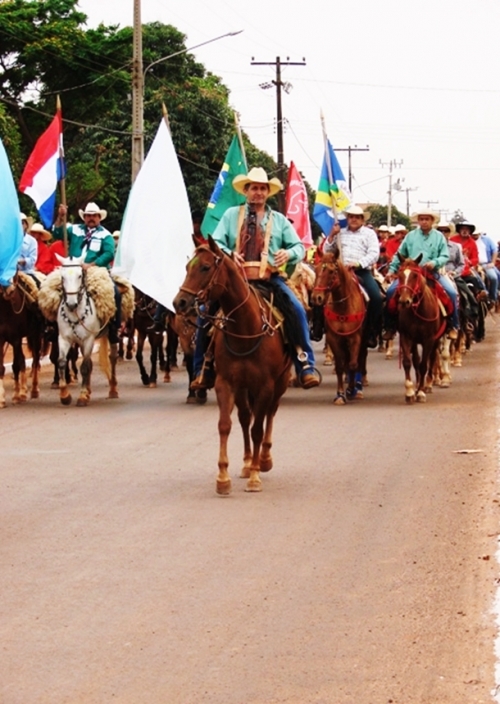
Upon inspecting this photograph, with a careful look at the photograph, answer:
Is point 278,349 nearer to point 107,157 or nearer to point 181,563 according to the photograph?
point 181,563

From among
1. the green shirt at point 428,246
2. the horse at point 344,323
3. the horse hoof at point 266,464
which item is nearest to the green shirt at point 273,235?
the horse hoof at point 266,464

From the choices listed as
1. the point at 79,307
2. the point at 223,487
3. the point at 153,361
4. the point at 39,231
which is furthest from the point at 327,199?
the point at 223,487

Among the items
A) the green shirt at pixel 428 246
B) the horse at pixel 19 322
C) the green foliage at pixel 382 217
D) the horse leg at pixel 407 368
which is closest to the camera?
the horse leg at pixel 407 368

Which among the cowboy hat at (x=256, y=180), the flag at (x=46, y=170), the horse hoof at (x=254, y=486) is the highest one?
the flag at (x=46, y=170)

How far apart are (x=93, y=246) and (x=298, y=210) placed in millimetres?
10607

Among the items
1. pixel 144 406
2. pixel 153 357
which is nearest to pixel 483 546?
pixel 144 406

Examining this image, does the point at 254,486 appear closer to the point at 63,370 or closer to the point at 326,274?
the point at 326,274

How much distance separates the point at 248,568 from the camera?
29.7 ft

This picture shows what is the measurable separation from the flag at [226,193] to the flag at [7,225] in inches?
463

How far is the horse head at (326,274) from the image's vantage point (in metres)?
18.5

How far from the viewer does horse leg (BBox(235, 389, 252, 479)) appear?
12438 millimetres

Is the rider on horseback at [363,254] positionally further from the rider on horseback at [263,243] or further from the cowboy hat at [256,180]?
the rider on horseback at [263,243]

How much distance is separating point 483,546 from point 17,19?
42.5 meters

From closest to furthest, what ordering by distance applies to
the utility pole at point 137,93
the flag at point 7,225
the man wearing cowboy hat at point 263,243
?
the flag at point 7,225, the man wearing cowboy hat at point 263,243, the utility pole at point 137,93
